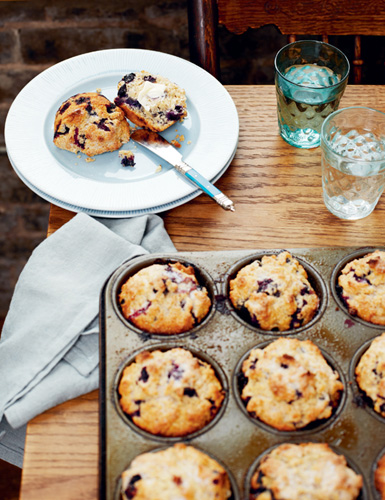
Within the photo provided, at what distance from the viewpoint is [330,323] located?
138cm

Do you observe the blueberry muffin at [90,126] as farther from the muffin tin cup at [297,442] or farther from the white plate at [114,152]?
the muffin tin cup at [297,442]

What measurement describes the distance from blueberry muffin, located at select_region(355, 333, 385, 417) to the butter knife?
605 millimetres

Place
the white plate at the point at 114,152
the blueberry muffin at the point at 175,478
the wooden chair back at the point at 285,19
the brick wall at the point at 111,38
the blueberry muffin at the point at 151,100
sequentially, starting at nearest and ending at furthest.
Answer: the blueberry muffin at the point at 175,478, the white plate at the point at 114,152, the blueberry muffin at the point at 151,100, the wooden chair back at the point at 285,19, the brick wall at the point at 111,38

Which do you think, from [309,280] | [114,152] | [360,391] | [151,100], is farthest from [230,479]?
[151,100]

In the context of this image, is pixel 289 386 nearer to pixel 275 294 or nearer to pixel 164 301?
pixel 275 294

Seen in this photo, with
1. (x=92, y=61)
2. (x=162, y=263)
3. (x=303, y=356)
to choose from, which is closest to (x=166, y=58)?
(x=92, y=61)

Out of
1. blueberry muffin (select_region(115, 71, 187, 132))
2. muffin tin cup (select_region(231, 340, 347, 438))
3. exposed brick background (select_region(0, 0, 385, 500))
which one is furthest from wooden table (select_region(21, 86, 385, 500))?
A: exposed brick background (select_region(0, 0, 385, 500))

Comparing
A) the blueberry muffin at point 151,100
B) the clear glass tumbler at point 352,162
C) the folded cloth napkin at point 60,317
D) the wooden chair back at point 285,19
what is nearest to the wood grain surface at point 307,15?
the wooden chair back at point 285,19

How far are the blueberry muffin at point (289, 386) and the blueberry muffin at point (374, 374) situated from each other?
58 millimetres

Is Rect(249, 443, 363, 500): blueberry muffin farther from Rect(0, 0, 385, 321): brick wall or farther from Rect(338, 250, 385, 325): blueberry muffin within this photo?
Rect(0, 0, 385, 321): brick wall

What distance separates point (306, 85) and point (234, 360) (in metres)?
1.04

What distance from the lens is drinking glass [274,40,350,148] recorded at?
70.0 inches

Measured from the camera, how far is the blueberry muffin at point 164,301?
1379mm

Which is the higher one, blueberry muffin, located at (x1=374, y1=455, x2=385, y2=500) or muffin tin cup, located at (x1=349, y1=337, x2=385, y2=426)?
muffin tin cup, located at (x1=349, y1=337, x2=385, y2=426)
